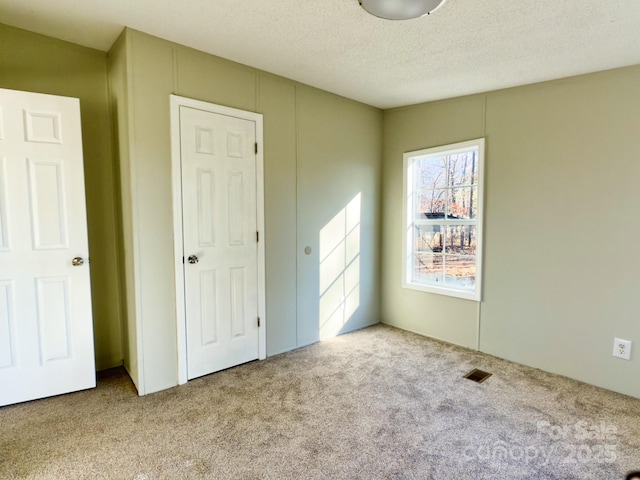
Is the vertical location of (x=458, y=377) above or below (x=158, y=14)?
below

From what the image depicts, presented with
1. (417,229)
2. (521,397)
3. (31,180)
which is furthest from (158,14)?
(521,397)

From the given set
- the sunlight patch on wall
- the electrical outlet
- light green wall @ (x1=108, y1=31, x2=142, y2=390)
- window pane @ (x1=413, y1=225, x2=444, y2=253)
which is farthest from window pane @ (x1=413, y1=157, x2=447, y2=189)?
light green wall @ (x1=108, y1=31, x2=142, y2=390)

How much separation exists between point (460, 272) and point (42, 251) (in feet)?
11.4

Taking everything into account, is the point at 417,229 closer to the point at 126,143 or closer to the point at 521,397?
the point at 521,397

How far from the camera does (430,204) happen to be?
12.5 ft

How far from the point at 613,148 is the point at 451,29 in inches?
60.7

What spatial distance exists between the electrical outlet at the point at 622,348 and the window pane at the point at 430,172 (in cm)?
190

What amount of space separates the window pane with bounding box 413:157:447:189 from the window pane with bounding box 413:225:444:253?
45 cm

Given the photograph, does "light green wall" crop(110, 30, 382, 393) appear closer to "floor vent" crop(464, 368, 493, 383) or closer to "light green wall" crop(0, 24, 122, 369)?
"light green wall" crop(0, 24, 122, 369)

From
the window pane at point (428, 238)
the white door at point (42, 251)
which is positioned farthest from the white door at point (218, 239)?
the window pane at point (428, 238)

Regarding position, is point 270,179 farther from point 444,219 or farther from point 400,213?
point 444,219

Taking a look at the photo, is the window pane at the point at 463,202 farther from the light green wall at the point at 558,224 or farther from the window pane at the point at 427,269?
the window pane at the point at 427,269

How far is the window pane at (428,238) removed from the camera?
3.74m

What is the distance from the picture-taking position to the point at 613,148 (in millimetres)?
2623
